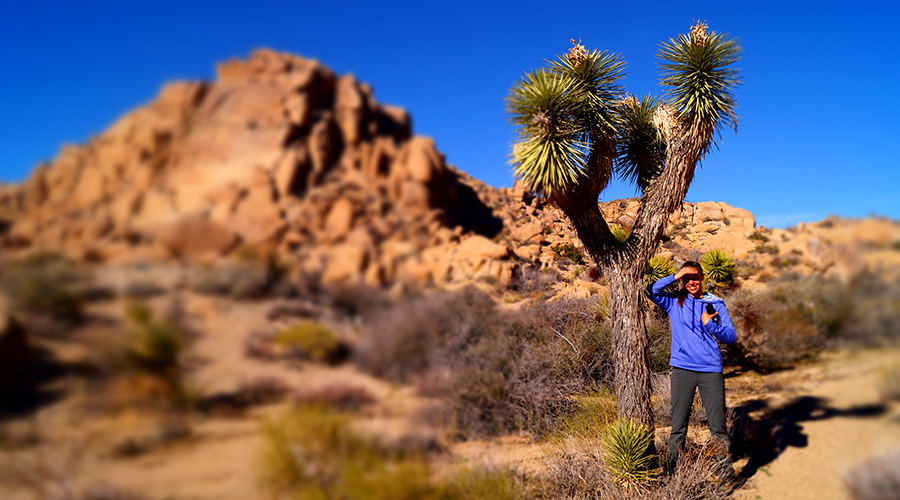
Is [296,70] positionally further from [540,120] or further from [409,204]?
[540,120]

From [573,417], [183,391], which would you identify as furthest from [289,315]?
[573,417]

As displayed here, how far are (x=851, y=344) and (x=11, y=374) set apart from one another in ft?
38.8

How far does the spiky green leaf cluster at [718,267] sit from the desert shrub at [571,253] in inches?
124

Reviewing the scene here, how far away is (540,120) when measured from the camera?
586cm

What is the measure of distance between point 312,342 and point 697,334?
413 centimetres

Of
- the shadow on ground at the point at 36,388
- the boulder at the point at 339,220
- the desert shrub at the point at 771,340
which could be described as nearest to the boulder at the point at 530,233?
the desert shrub at the point at 771,340

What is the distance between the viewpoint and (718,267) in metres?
11.0

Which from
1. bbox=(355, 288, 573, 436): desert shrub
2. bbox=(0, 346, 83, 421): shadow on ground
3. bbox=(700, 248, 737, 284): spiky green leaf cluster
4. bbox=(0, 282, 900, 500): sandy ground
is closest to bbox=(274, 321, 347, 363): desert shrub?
bbox=(0, 282, 900, 500): sandy ground

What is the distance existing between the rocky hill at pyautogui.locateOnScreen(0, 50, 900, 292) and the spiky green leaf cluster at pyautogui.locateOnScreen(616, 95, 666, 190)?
10.7 feet

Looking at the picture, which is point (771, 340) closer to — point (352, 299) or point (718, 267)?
point (718, 267)

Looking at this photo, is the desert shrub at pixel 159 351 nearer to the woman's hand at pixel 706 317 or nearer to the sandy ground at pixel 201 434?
the sandy ground at pixel 201 434

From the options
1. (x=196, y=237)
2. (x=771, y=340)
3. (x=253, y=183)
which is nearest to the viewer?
(x=196, y=237)

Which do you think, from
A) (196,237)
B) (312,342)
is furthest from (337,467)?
(196,237)

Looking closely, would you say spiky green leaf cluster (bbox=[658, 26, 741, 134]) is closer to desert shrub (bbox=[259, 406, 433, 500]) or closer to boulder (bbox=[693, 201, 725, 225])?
desert shrub (bbox=[259, 406, 433, 500])
